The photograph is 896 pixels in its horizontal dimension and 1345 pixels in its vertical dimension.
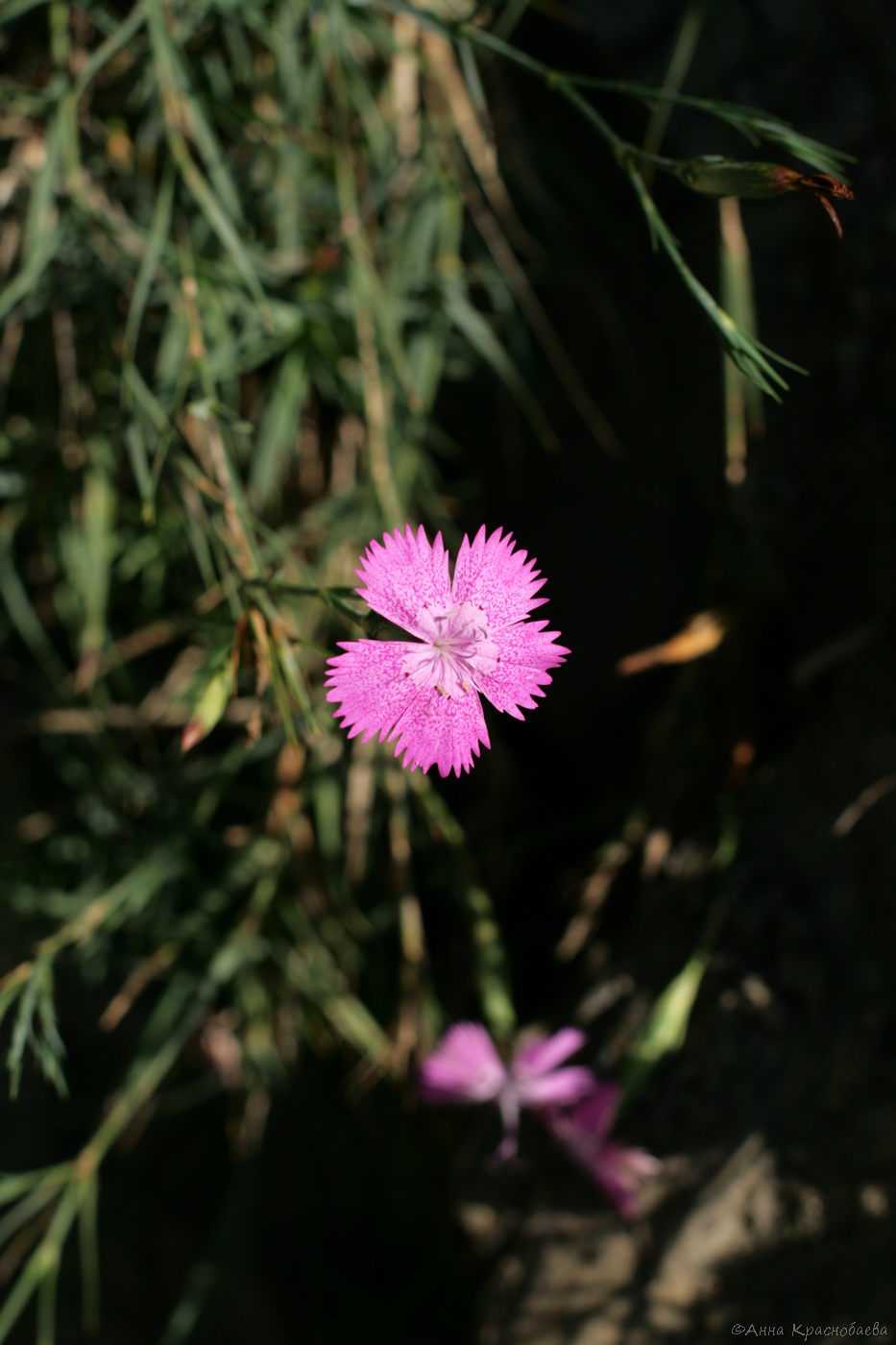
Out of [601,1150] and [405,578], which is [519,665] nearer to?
[405,578]

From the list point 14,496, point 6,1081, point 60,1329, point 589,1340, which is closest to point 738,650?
point 589,1340

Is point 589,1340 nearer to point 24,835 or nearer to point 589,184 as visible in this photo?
point 24,835

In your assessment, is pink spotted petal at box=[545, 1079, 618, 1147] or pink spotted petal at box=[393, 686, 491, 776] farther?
pink spotted petal at box=[545, 1079, 618, 1147]

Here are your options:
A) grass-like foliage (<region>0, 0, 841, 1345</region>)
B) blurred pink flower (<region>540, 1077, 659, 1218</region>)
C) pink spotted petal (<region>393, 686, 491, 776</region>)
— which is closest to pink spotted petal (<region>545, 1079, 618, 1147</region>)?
blurred pink flower (<region>540, 1077, 659, 1218</region>)

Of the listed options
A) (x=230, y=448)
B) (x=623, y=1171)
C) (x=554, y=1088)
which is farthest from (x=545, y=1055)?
(x=230, y=448)

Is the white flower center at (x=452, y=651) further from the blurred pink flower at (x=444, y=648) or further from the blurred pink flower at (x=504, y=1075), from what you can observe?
the blurred pink flower at (x=504, y=1075)

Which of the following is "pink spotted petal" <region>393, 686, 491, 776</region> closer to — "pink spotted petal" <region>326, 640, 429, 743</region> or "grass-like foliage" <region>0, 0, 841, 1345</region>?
"pink spotted petal" <region>326, 640, 429, 743</region>

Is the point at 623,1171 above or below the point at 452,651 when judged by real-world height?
below
